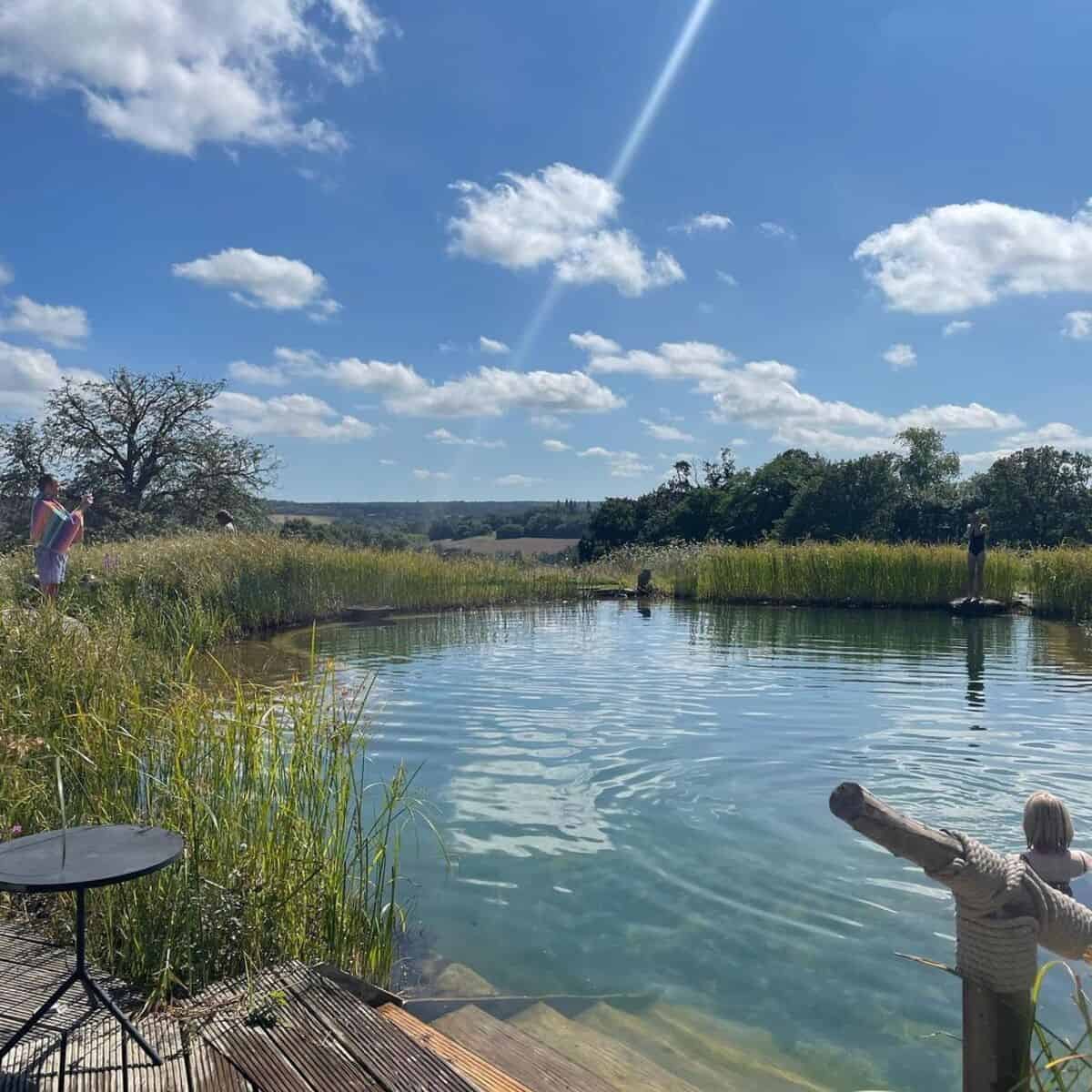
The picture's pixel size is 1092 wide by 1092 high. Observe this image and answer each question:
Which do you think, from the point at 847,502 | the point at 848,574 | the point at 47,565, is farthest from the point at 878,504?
the point at 47,565

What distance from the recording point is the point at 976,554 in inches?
658

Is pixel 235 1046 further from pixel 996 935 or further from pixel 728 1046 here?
pixel 996 935

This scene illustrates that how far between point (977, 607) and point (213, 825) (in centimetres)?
1617

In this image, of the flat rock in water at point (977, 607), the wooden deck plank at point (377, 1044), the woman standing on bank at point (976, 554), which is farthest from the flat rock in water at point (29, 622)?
the flat rock in water at point (977, 607)

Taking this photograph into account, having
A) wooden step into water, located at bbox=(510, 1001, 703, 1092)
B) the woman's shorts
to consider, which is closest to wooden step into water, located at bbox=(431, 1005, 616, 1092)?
wooden step into water, located at bbox=(510, 1001, 703, 1092)

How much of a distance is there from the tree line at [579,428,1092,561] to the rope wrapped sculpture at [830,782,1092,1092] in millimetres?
27601

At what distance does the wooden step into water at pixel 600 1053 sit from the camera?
2.72m

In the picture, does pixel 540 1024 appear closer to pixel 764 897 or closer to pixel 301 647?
pixel 764 897

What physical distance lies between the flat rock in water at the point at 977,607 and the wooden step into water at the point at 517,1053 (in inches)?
624

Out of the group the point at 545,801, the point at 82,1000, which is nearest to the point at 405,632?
the point at 545,801

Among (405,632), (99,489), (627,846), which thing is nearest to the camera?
(627,846)

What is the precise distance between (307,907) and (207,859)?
1.19 ft

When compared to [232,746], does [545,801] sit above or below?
below

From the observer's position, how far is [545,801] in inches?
219
